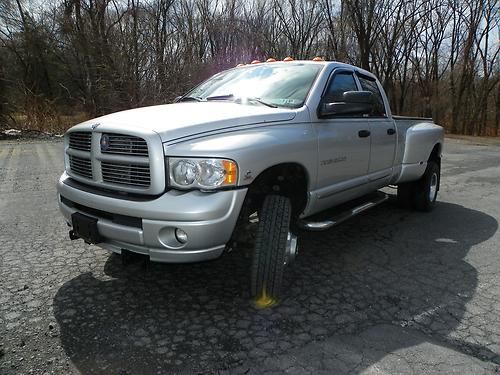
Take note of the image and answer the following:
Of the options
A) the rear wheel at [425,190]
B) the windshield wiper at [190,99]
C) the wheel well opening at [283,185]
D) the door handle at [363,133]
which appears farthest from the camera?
the rear wheel at [425,190]

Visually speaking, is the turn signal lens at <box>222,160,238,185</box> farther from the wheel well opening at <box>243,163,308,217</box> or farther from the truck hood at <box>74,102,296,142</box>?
the truck hood at <box>74,102,296,142</box>

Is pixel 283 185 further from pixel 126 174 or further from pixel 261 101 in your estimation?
pixel 126 174

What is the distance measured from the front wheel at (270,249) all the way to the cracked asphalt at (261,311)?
166 millimetres

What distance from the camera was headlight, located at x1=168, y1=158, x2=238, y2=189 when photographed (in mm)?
2518

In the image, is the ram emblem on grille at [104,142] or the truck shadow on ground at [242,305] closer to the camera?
the truck shadow on ground at [242,305]

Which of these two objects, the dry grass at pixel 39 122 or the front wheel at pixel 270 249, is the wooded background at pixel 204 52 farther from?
the front wheel at pixel 270 249

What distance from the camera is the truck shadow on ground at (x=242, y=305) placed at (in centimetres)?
240

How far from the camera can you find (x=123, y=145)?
2703 millimetres

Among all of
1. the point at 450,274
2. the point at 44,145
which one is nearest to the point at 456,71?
the point at 44,145

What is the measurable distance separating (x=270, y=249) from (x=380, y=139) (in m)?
2.19

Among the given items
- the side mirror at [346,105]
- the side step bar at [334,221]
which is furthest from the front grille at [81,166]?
the side mirror at [346,105]

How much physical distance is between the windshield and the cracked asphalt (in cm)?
150

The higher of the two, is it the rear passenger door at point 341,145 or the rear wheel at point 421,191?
the rear passenger door at point 341,145

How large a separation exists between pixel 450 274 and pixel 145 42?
18.8m
